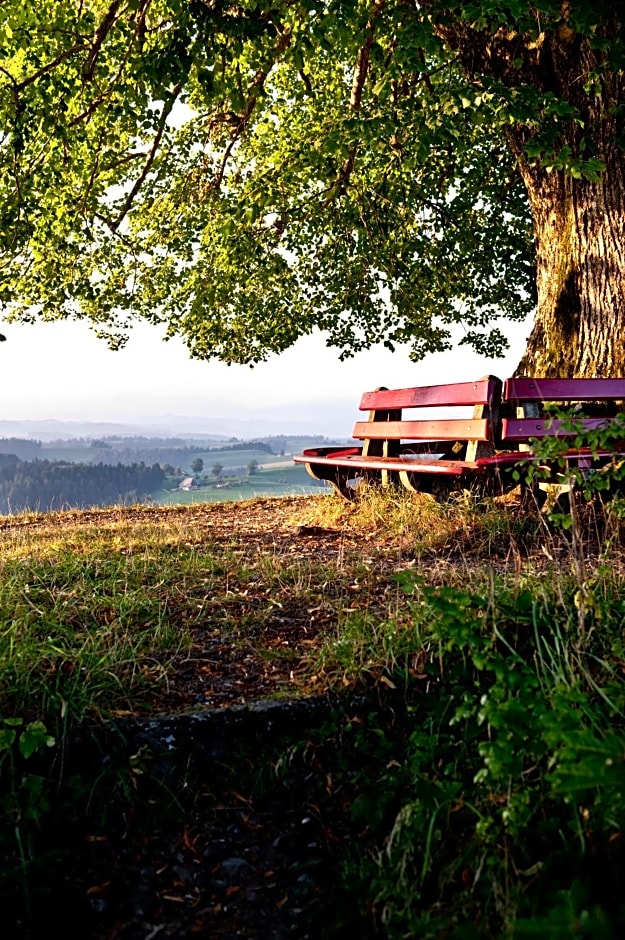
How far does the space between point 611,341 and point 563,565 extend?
4.23 meters

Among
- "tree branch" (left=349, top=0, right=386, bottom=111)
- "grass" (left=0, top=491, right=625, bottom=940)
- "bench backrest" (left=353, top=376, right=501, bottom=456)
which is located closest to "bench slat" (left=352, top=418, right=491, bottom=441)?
"bench backrest" (left=353, top=376, right=501, bottom=456)

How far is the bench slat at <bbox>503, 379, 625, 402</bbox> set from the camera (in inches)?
287

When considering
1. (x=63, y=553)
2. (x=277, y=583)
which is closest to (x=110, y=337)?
(x=63, y=553)

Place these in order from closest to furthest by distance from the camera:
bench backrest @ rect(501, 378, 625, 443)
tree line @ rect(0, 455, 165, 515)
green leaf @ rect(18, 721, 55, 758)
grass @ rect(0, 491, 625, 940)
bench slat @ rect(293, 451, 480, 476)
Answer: grass @ rect(0, 491, 625, 940) → green leaf @ rect(18, 721, 55, 758) → bench slat @ rect(293, 451, 480, 476) → bench backrest @ rect(501, 378, 625, 443) → tree line @ rect(0, 455, 165, 515)

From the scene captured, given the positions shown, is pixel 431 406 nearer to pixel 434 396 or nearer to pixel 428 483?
pixel 434 396

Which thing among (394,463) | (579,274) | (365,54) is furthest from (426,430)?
(365,54)

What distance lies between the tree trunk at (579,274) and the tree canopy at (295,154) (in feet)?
0.50

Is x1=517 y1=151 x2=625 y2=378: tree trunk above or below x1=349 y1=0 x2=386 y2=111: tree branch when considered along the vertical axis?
below

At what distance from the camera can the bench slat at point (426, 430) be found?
7152 millimetres

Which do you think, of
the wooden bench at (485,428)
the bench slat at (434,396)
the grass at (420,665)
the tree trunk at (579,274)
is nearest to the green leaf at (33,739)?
the grass at (420,665)

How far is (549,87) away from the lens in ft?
29.7

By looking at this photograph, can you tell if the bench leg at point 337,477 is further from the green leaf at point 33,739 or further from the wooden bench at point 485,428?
the green leaf at point 33,739

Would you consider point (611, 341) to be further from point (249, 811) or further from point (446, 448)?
point (249, 811)

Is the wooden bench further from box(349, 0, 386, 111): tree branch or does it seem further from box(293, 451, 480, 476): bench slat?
box(349, 0, 386, 111): tree branch
